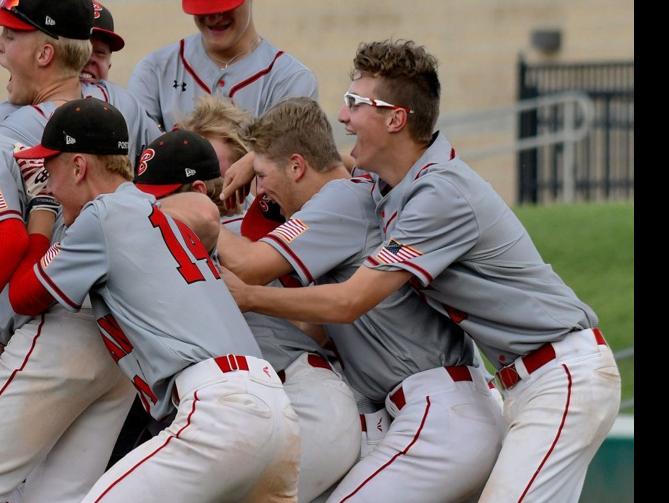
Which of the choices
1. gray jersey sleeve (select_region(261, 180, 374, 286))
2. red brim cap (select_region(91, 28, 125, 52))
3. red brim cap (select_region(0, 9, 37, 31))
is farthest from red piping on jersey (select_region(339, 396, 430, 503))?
red brim cap (select_region(91, 28, 125, 52))

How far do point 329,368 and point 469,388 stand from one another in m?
0.52

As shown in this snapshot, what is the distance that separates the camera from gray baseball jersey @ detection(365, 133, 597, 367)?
17.0 ft

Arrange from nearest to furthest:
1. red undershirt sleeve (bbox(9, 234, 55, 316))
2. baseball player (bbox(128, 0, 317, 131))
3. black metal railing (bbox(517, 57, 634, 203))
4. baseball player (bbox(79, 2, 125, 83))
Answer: red undershirt sleeve (bbox(9, 234, 55, 316)) → baseball player (bbox(79, 2, 125, 83)) → baseball player (bbox(128, 0, 317, 131)) → black metal railing (bbox(517, 57, 634, 203))

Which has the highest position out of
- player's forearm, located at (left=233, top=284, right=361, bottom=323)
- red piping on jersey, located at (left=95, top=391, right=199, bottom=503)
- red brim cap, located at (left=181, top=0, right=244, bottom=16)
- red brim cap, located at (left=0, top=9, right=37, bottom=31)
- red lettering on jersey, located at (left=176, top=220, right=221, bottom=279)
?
red brim cap, located at (left=0, top=9, right=37, bottom=31)

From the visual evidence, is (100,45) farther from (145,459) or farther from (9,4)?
(145,459)

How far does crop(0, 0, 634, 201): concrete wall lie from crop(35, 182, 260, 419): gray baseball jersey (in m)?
14.1

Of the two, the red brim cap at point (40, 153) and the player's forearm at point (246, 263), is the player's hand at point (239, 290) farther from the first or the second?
the red brim cap at point (40, 153)

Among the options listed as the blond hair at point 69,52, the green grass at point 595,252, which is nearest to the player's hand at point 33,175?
the blond hair at point 69,52

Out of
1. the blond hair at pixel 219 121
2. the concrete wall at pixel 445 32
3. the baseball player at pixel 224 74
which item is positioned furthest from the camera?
the concrete wall at pixel 445 32

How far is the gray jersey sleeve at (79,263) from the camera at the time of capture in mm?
4801

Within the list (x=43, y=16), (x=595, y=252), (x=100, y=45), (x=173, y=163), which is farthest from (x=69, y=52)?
(x=595, y=252)

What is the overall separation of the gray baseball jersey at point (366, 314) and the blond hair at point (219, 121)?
54 cm

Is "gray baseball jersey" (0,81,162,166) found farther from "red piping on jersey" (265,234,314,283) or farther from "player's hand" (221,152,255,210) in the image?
"red piping on jersey" (265,234,314,283)
